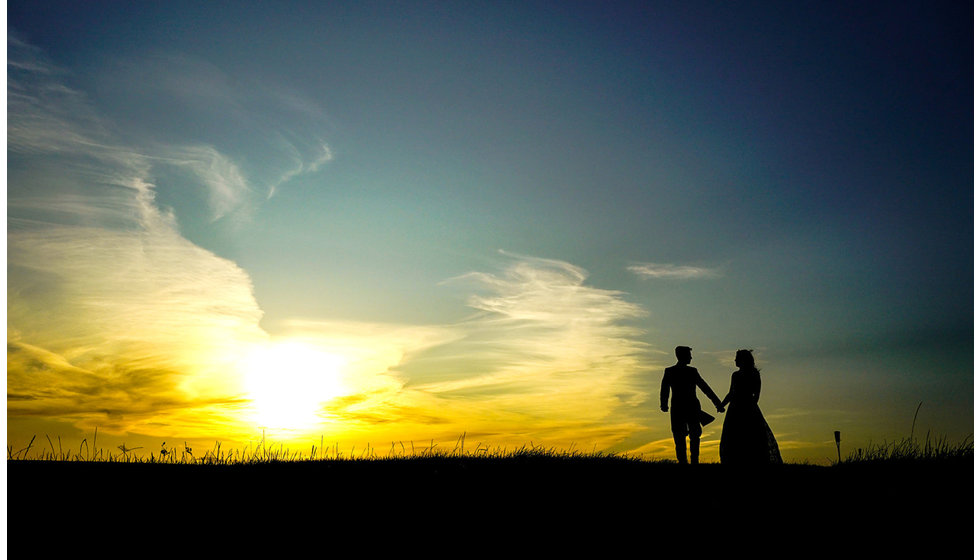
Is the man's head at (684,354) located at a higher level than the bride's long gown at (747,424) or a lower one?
higher

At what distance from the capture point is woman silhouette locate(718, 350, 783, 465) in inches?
529

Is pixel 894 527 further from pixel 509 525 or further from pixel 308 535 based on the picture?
pixel 308 535

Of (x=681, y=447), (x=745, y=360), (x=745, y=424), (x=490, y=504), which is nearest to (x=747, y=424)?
(x=745, y=424)

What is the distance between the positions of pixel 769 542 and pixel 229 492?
20.1 feet

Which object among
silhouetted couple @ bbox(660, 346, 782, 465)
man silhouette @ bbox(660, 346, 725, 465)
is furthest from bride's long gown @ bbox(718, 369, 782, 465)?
man silhouette @ bbox(660, 346, 725, 465)

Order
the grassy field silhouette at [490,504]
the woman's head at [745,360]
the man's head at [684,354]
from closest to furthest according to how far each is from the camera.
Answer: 1. the grassy field silhouette at [490,504]
2. the woman's head at [745,360]
3. the man's head at [684,354]

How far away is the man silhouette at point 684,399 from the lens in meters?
14.6

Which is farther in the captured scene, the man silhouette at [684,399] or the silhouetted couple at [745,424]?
the man silhouette at [684,399]

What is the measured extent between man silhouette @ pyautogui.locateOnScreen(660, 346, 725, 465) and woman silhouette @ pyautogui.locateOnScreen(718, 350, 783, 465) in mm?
975

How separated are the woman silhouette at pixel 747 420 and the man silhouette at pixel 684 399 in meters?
0.98

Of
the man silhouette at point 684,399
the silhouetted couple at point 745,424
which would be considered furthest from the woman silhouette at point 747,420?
the man silhouette at point 684,399

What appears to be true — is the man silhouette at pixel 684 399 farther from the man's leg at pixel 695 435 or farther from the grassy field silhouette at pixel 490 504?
the grassy field silhouette at pixel 490 504

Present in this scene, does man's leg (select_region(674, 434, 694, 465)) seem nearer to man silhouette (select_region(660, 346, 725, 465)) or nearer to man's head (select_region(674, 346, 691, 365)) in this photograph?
man silhouette (select_region(660, 346, 725, 465))

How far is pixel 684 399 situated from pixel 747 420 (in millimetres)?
1408
